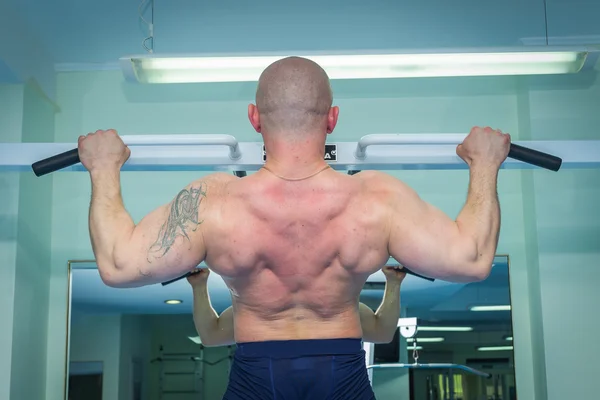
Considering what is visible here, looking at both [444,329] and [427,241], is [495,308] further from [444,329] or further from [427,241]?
[427,241]

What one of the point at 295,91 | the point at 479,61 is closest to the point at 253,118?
the point at 295,91

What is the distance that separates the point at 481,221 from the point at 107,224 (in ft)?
2.81

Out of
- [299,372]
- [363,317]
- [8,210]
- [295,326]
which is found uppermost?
[8,210]

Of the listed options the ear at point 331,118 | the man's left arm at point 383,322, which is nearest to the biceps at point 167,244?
the ear at point 331,118

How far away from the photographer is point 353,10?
3977 mm

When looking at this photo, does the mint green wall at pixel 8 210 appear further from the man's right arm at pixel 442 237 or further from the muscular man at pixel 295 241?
the man's right arm at pixel 442 237

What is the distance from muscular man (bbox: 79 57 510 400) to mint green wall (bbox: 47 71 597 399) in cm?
213

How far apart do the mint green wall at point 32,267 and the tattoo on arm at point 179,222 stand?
211cm

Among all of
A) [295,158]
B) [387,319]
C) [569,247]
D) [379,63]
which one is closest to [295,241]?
[295,158]

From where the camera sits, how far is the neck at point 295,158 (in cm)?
198

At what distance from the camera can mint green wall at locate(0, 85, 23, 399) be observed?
3.81m

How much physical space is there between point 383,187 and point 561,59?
1621 mm

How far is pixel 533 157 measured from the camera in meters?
2.53

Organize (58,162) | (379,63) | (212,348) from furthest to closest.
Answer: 1. (212,348)
2. (379,63)
3. (58,162)
